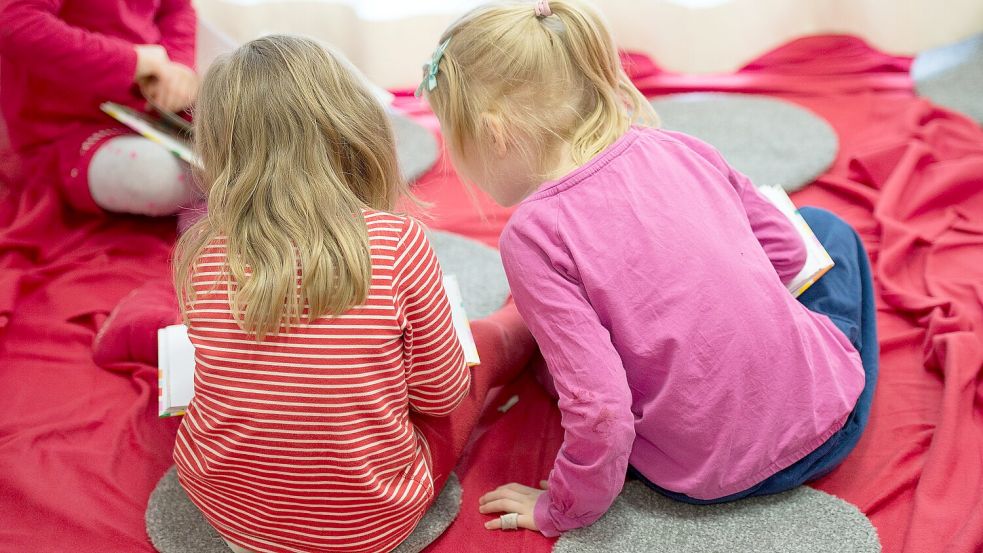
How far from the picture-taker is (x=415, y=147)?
1.77m

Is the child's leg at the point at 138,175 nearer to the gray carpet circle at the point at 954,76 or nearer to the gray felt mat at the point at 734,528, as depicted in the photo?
the gray felt mat at the point at 734,528

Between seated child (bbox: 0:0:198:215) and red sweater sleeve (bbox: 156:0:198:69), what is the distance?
0.03 meters

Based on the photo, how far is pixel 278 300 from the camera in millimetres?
793

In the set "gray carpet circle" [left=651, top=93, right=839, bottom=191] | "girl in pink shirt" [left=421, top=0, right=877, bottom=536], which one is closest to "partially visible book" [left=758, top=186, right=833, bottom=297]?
"girl in pink shirt" [left=421, top=0, right=877, bottom=536]

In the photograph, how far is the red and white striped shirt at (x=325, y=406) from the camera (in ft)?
2.71

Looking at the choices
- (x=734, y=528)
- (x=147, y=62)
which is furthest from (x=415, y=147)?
(x=734, y=528)

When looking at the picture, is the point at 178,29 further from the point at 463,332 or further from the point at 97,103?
the point at 463,332

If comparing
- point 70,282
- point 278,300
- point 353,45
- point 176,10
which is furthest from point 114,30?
point 278,300

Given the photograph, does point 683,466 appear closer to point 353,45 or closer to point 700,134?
point 700,134

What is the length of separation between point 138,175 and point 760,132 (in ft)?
3.78

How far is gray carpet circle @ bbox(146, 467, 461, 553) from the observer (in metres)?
0.98

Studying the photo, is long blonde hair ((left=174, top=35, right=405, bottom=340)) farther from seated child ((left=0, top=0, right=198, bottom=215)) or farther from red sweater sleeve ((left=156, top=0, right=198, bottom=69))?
red sweater sleeve ((left=156, top=0, right=198, bottom=69))

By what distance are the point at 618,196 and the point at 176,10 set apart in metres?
1.01

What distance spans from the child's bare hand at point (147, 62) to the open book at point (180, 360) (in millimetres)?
488
